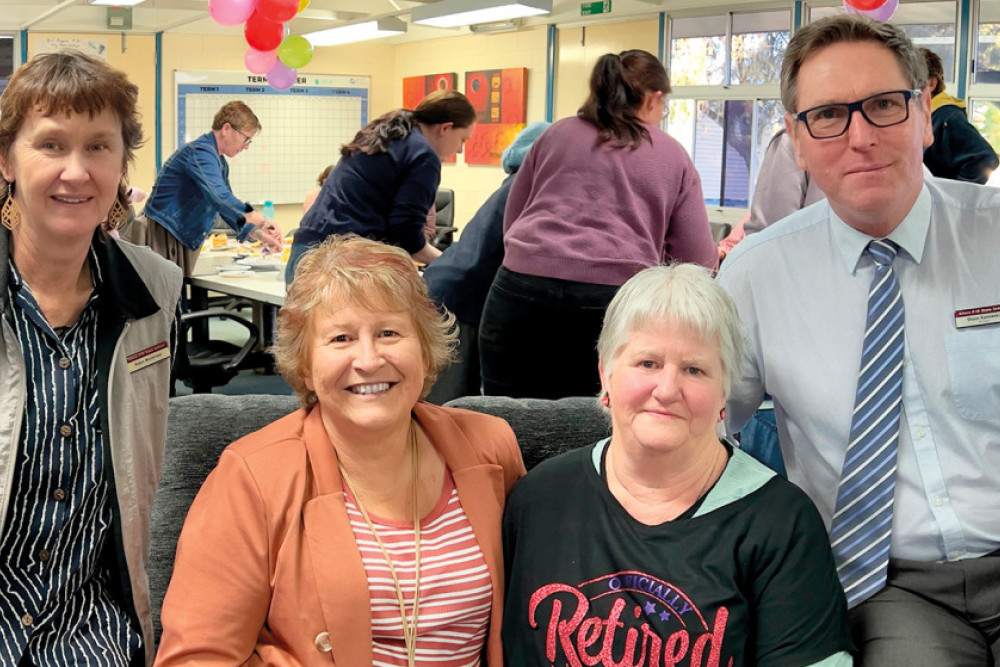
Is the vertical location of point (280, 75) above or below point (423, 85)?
below

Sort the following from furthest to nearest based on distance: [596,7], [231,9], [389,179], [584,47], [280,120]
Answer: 1. [280,120]
2. [584,47]
3. [596,7]
4. [231,9]
5. [389,179]

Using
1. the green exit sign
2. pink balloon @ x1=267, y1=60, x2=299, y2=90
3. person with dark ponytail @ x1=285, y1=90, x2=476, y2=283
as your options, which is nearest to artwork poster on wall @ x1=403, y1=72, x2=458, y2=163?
the green exit sign

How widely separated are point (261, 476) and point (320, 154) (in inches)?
405

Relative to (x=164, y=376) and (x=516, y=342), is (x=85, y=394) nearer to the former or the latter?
(x=164, y=376)

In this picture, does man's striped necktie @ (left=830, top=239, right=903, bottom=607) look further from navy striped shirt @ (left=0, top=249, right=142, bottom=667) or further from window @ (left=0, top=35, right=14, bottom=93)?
window @ (left=0, top=35, right=14, bottom=93)

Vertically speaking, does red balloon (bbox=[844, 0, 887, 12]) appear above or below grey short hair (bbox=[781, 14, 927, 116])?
above

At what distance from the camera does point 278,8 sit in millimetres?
5656

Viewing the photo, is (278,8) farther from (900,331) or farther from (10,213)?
(900,331)

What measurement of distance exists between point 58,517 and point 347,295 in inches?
27.2

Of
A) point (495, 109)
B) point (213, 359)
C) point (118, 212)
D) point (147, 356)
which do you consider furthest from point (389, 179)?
point (495, 109)

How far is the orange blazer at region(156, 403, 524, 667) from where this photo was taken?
1562 mm

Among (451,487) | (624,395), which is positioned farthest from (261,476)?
(624,395)

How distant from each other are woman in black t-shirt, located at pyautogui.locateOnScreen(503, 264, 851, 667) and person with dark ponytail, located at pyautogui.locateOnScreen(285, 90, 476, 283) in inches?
87.0

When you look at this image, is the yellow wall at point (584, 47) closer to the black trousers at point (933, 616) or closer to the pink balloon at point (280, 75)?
the pink balloon at point (280, 75)
